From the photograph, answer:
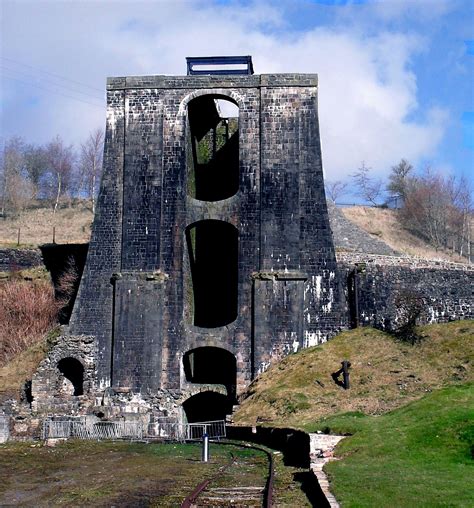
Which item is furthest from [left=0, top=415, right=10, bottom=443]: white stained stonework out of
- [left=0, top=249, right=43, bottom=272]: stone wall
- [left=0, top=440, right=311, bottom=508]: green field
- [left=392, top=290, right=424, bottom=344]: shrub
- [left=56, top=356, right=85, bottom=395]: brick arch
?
[left=392, top=290, right=424, bottom=344]: shrub

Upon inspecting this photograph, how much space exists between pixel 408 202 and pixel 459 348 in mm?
35585

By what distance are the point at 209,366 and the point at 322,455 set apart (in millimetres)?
15937

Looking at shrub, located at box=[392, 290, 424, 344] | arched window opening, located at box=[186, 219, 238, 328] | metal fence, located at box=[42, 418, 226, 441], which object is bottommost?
metal fence, located at box=[42, 418, 226, 441]

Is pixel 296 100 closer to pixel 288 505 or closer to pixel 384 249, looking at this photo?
pixel 384 249

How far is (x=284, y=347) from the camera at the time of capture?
90.8 ft

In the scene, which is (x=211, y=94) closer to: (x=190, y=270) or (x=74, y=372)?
(x=190, y=270)

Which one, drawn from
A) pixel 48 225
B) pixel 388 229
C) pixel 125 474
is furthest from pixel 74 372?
pixel 388 229

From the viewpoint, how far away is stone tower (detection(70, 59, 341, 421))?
27.9m

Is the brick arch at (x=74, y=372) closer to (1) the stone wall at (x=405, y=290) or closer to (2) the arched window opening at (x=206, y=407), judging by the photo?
(2) the arched window opening at (x=206, y=407)

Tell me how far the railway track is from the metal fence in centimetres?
922

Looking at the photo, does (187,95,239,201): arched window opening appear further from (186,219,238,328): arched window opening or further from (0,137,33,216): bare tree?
(0,137,33,216): bare tree

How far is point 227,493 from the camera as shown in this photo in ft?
44.1

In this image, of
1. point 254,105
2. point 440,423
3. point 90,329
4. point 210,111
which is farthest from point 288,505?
point 210,111

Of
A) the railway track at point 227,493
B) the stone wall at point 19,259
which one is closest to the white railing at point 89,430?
the railway track at point 227,493
